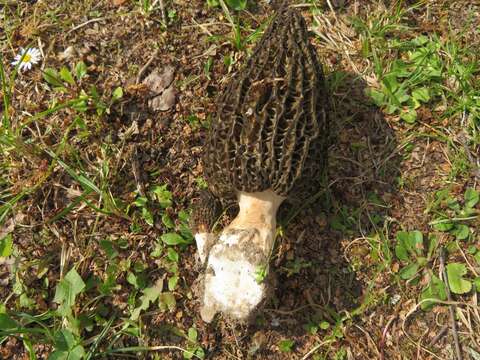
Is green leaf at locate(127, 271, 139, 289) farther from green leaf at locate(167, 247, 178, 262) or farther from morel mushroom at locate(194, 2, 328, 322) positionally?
morel mushroom at locate(194, 2, 328, 322)

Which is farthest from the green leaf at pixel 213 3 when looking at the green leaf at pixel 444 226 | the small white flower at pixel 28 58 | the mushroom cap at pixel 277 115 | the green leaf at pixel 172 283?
the green leaf at pixel 444 226

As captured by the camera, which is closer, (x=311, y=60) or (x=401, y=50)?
(x=311, y=60)

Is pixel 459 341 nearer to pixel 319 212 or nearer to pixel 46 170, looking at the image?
pixel 319 212

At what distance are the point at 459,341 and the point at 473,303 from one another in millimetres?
297

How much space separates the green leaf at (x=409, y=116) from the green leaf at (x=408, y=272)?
1.16 metres

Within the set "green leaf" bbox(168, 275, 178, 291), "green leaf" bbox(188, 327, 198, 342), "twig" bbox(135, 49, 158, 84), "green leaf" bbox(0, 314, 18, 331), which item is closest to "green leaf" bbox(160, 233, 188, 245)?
"green leaf" bbox(168, 275, 178, 291)

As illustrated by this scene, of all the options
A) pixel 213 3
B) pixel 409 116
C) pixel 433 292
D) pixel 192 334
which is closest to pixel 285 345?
pixel 192 334

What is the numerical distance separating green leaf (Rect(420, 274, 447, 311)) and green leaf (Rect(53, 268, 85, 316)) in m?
2.48

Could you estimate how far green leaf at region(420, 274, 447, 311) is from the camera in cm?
321

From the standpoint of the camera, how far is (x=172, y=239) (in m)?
3.30

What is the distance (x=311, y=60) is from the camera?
Answer: 2.81 metres

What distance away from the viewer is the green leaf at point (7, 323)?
290 cm

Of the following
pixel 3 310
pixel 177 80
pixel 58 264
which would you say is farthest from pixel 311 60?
pixel 3 310

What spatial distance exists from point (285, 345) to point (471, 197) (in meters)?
1.83
